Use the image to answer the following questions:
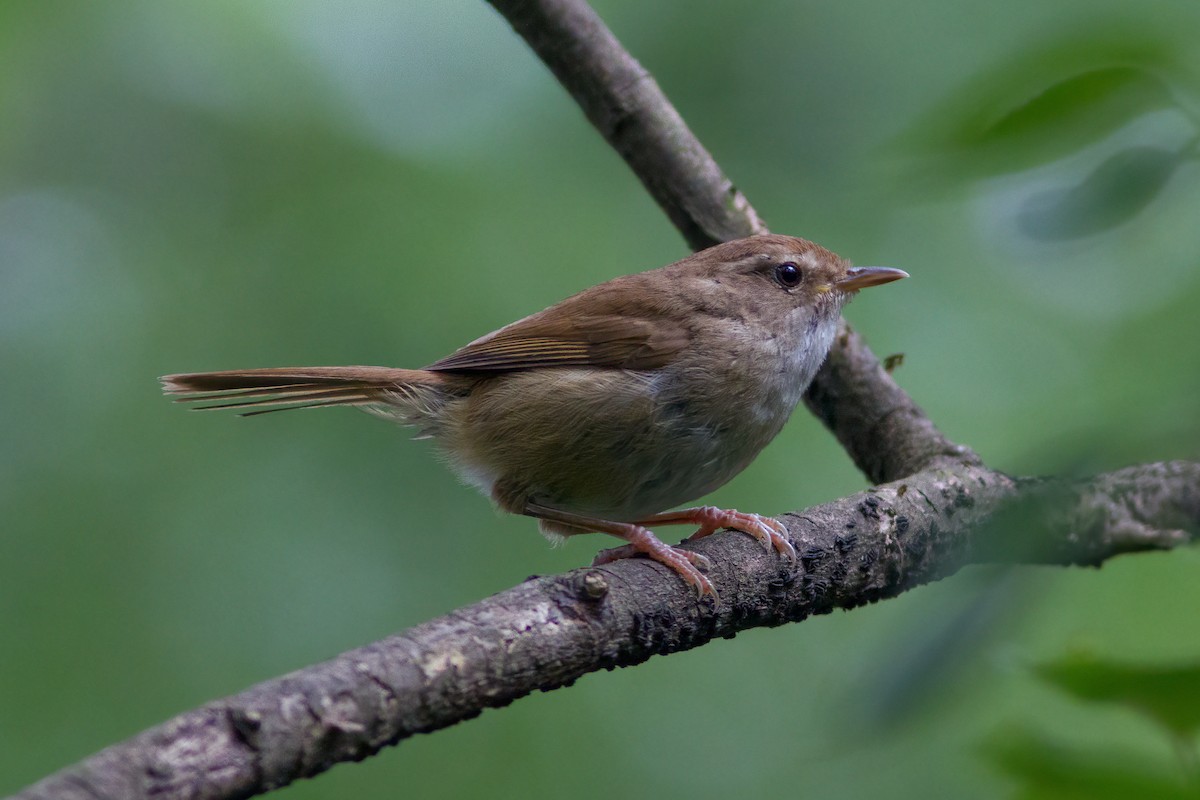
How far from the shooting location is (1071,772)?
151cm

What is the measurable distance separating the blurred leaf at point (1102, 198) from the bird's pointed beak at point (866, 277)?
3.00 m

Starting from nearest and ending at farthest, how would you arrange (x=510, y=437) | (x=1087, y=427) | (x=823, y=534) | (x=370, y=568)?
(x=1087, y=427), (x=823, y=534), (x=510, y=437), (x=370, y=568)

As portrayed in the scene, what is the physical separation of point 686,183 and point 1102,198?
9.23ft

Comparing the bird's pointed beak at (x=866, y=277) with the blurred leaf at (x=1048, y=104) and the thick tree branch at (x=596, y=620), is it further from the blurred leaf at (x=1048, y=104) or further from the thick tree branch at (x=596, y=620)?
the blurred leaf at (x=1048, y=104)

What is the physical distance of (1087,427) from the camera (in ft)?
3.60

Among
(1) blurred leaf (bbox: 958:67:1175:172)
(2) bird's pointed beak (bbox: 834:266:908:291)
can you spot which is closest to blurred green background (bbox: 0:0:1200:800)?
(2) bird's pointed beak (bbox: 834:266:908:291)

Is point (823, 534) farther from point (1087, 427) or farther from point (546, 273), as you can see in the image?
point (546, 273)

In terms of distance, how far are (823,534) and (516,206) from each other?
12.8 ft

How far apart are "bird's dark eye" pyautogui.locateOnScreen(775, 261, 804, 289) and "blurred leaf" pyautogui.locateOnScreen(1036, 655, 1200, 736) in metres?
2.99

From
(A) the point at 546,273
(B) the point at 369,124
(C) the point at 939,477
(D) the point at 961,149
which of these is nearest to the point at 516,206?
(A) the point at 546,273

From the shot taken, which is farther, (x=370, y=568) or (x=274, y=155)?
(x=274, y=155)

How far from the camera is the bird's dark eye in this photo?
14.6 feet

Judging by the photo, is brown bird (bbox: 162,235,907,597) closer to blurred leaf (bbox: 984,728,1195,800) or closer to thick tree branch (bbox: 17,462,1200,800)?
thick tree branch (bbox: 17,462,1200,800)

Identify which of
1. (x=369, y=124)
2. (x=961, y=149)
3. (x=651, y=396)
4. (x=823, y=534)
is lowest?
(x=823, y=534)
